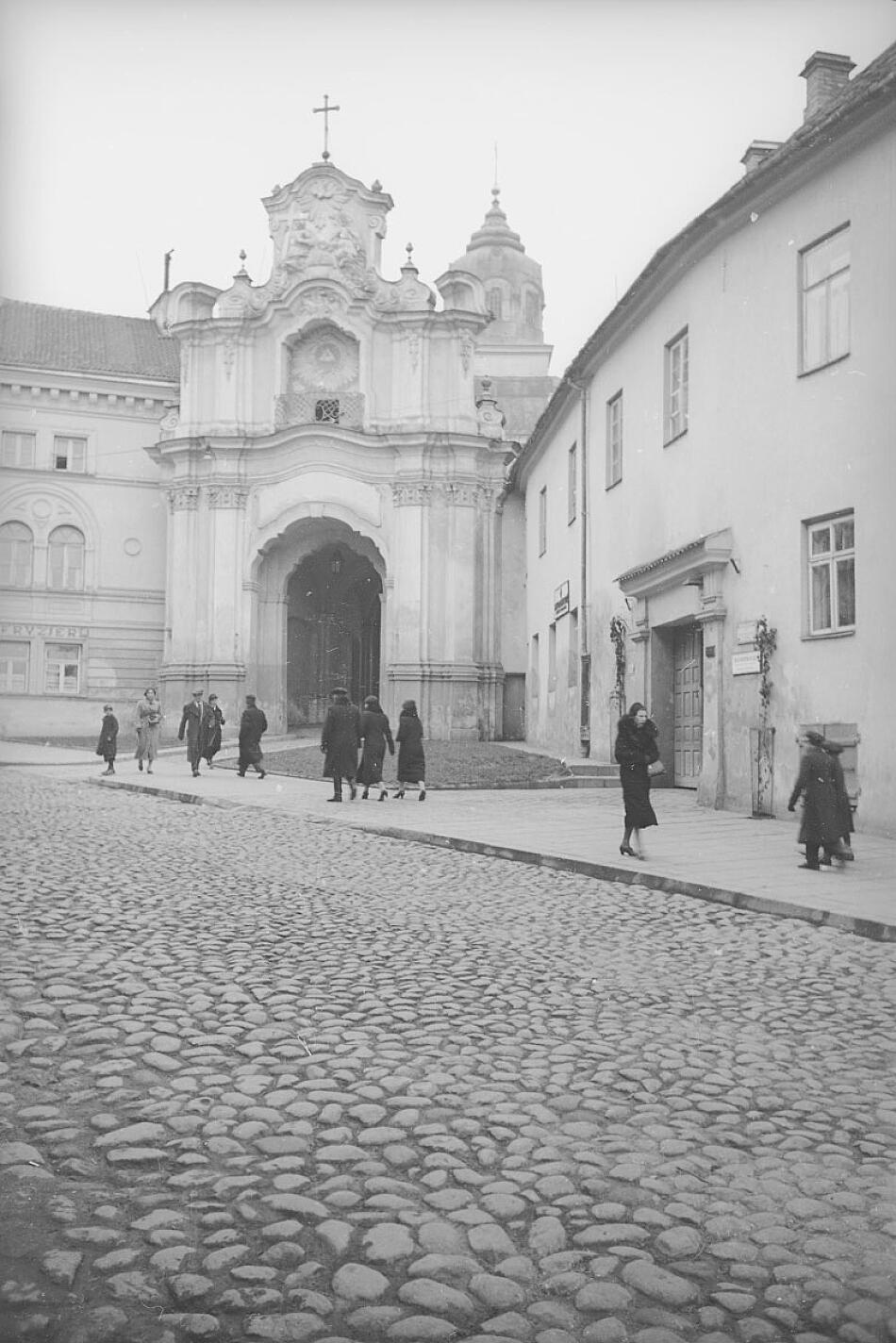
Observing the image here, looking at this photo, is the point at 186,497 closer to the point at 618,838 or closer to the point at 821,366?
the point at 821,366

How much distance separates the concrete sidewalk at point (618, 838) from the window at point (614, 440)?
19.8 ft

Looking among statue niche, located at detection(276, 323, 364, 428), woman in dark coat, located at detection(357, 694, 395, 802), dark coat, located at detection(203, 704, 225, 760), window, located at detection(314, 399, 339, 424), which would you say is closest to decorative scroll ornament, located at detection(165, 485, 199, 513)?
statue niche, located at detection(276, 323, 364, 428)

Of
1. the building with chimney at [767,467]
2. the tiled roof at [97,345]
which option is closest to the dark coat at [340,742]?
the building with chimney at [767,467]

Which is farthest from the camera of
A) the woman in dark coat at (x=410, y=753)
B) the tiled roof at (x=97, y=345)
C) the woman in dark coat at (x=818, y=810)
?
the tiled roof at (x=97, y=345)

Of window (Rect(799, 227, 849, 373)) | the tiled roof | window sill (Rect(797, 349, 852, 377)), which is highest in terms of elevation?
the tiled roof

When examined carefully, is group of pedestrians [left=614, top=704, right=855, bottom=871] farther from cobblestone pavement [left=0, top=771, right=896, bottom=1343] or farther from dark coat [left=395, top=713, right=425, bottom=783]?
dark coat [left=395, top=713, right=425, bottom=783]

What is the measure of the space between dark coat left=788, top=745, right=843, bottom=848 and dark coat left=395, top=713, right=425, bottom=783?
27.5ft

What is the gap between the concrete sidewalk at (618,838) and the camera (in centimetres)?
909

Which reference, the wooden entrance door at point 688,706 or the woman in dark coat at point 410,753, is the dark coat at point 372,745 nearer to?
the woman in dark coat at point 410,753

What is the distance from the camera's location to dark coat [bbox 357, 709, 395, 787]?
18.9 meters

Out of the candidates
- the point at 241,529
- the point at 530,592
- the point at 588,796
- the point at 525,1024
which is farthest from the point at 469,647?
the point at 525,1024

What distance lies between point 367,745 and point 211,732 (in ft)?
27.6

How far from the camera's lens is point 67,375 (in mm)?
40375

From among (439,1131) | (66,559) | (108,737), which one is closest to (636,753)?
(439,1131)
